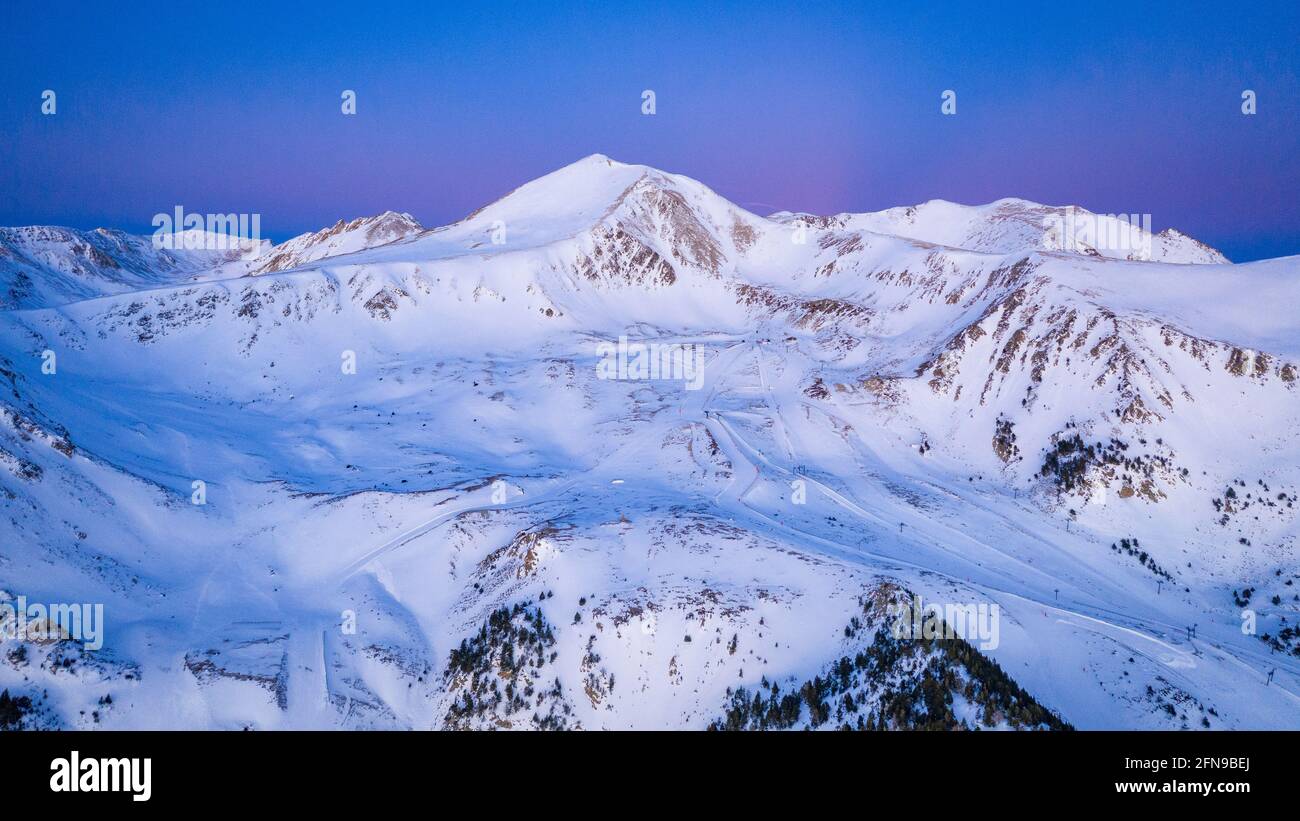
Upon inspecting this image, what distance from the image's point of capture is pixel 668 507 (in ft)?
131

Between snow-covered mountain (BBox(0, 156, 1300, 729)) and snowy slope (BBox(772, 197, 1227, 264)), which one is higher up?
snowy slope (BBox(772, 197, 1227, 264))

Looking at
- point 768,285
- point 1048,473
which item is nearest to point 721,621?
point 1048,473

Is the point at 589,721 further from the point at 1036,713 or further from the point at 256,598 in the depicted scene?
the point at 256,598

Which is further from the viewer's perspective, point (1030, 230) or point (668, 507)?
point (1030, 230)

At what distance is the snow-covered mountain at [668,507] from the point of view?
89.6ft

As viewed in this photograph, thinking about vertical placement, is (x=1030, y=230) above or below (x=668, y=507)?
above

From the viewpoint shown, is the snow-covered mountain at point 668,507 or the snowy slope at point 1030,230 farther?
the snowy slope at point 1030,230

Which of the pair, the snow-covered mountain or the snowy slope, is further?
the snowy slope

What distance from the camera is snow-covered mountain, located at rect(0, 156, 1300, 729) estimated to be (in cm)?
2731

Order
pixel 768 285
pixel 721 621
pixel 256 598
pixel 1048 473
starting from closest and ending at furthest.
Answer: pixel 721 621, pixel 256 598, pixel 1048 473, pixel 768 285

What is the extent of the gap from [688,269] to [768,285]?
12191 millimetres

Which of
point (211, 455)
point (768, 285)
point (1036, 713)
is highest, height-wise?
point (768, 285)

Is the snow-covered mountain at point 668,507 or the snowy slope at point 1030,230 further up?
the snowy slope at point 1030,230

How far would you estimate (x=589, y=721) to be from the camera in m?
27.5
